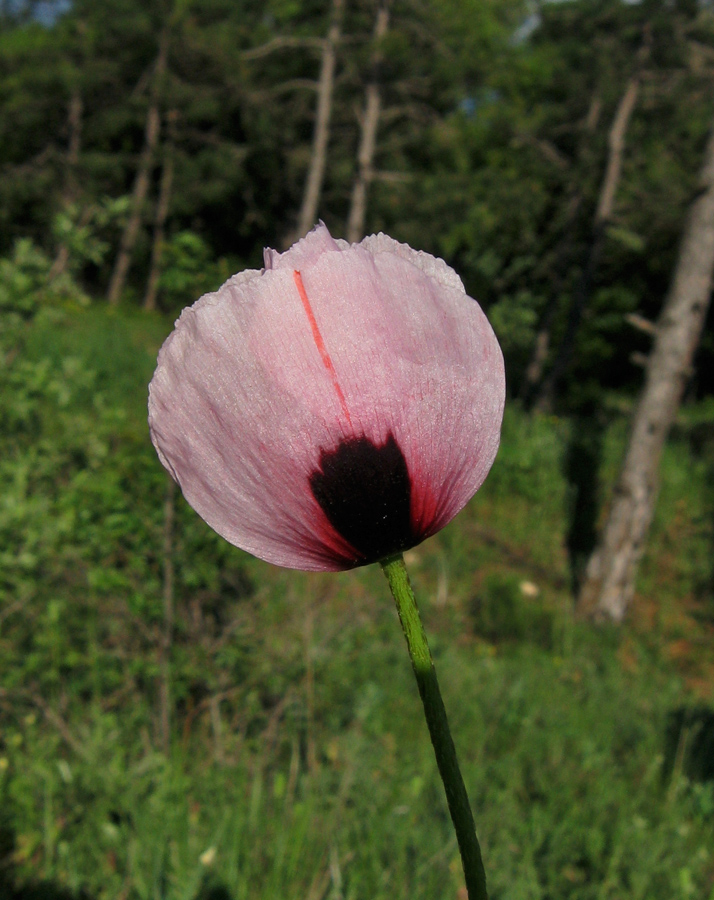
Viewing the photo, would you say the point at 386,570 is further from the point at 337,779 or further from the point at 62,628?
the point at 62,628

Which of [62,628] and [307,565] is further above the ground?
[307,565]

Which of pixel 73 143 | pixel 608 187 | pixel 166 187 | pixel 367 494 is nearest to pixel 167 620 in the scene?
pixel 367 494

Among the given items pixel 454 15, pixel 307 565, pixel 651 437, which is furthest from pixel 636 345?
pixel 307 565

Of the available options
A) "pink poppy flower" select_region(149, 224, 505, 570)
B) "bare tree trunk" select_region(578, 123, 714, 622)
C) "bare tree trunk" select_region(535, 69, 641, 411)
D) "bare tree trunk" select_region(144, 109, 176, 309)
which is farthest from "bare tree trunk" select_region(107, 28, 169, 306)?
"pink poppy flower" select_region(149, 224, 505, 570)

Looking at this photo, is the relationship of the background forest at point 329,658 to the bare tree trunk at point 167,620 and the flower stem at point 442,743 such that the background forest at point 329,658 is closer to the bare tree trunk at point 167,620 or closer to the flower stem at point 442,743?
the bare tree trunk at point 167,620

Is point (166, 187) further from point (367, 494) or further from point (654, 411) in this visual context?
point (367, 494)

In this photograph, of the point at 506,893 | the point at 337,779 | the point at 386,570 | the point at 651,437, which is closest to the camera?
the point at 386,570

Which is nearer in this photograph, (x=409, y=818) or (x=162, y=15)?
(x=409, y=818)
